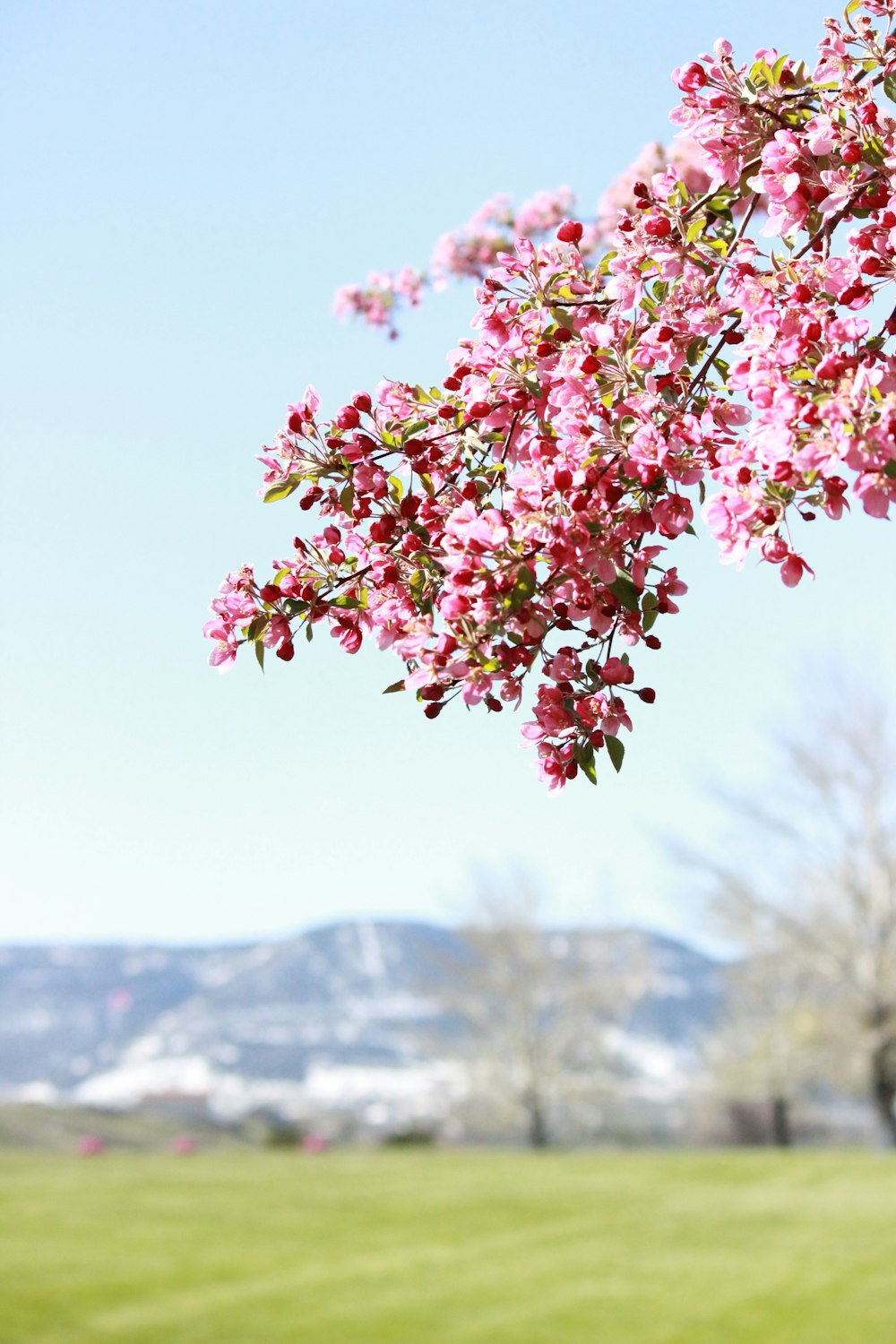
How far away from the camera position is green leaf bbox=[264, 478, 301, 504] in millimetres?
2246

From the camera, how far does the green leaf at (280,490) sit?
2246 mm

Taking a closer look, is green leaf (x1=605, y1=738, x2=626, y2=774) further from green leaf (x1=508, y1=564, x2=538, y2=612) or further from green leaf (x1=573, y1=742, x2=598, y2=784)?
green leaf (x1=508, y1=564, x2=538, y2=612)

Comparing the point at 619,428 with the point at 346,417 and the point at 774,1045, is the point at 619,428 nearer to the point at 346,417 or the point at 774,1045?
the point at 346,417

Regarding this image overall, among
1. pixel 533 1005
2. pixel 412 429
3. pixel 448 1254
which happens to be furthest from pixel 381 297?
pixel 533 1005

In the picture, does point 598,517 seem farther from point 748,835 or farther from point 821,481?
point 748,835

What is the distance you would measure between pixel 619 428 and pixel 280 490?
2.11 ft

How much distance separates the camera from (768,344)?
193 cm

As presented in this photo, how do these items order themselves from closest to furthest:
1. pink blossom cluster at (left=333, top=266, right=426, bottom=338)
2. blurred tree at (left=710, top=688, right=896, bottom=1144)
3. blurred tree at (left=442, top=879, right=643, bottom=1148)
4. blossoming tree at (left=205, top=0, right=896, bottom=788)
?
blossoming tree at (left=205, top=0, right=896, bottom=788), pink blossom cluster at (left=333, top=266, right=426, bottom=338), blurred tree at (left=710, top=688, right=896, bottom=1144), blurred tree at (left=442, top=879, right=643, bottom=1148)

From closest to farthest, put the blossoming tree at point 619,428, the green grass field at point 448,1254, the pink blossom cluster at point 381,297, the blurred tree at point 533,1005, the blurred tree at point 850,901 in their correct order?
the blossoming tree at point 619,428 < the pink blossom cluster at point 381,297 < the green grass field at point 448,1254 < the blurred tree at point 850,901 < the blurred tree at point 533,1005

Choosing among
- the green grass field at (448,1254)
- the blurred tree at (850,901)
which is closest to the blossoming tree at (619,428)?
the green grass field at (448,1254)

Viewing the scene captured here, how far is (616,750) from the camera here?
2.21 m

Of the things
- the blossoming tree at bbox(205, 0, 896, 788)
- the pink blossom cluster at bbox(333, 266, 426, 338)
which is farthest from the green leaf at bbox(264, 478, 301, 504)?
the pink blossom cluster at bbox(333, 266, 426, 338)

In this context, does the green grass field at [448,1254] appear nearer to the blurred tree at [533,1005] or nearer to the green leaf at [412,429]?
the green leaf at [412,429]

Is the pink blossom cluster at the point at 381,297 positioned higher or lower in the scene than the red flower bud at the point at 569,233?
higher
